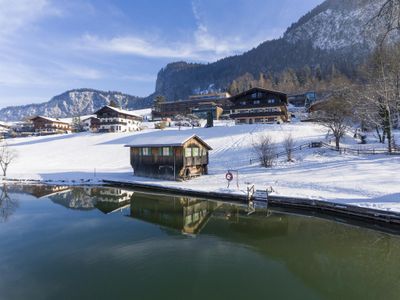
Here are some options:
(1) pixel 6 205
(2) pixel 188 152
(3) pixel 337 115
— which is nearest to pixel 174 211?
(2) pixel 188 152

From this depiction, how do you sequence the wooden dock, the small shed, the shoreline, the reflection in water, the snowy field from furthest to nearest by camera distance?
the small shed
the snowy field
the reflection in water
the wooden dock
the shoreline

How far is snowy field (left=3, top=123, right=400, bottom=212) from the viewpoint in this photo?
23.9 meters

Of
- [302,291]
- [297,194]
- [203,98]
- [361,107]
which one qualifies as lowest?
[302,291]

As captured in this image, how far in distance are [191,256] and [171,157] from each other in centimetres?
2028

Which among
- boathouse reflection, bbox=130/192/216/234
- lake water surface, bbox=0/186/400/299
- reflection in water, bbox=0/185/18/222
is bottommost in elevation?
lake water surface, bbox=0/186/400/299

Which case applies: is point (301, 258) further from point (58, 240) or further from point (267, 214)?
point (58, 240)

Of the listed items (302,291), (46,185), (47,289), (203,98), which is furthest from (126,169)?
(203,98)

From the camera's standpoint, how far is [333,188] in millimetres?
24562

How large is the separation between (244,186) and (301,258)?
1427 centimetres

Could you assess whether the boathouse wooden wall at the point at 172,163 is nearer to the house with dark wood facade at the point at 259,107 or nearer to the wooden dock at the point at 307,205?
the wooden dock at the point at 307,205

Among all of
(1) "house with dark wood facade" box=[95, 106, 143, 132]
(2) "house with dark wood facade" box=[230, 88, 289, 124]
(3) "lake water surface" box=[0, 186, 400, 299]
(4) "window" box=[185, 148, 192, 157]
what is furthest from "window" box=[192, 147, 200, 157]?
(1) "house with dark wood facade" box=[95, 106, 143, 132]

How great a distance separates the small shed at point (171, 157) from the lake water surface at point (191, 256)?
1052 cm

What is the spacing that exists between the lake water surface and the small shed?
10.5 meters

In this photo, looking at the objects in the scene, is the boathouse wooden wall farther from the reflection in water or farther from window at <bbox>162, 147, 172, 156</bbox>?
the reflection in water
